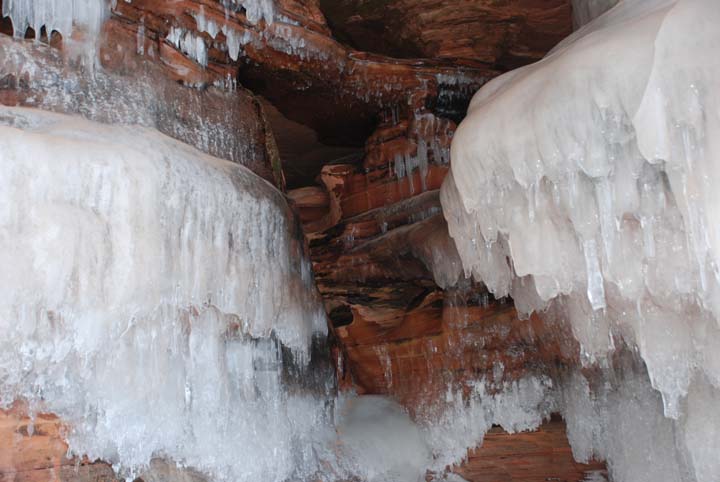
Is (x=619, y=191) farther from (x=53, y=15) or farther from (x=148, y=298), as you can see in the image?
(x=53, y=15)

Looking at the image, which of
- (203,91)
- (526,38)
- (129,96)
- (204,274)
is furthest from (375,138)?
(204,274)

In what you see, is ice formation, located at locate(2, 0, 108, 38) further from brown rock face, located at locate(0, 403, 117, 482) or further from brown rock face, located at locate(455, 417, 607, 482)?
brown rock face, located at locate(455, 417, 607, 482)

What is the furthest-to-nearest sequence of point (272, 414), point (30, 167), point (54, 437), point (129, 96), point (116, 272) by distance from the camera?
point (272, 414), point (129, 96), point (54, 437), point (116, 272), point (30, 167)

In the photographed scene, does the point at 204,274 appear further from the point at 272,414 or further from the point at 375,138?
the point at 375,138

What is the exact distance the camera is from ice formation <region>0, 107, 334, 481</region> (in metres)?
3.10

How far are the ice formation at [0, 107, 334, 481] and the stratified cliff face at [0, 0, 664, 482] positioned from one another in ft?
0.05

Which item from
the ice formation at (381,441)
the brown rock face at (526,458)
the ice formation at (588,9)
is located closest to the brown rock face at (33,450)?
the ice formation at (381,441)

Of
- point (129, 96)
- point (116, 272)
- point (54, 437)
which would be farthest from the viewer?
point (129, 96)

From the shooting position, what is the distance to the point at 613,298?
3938 millimetres

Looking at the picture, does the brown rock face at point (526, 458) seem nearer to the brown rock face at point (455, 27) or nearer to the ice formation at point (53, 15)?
the brown rock face at point (455, 27)

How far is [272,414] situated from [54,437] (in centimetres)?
139

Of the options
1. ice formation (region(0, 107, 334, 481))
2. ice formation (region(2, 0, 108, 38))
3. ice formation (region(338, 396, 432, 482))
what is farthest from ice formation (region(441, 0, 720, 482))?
ice formation (region(2, 0, 108, 38))

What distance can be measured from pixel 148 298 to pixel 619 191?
2191mm

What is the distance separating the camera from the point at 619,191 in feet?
10.1
